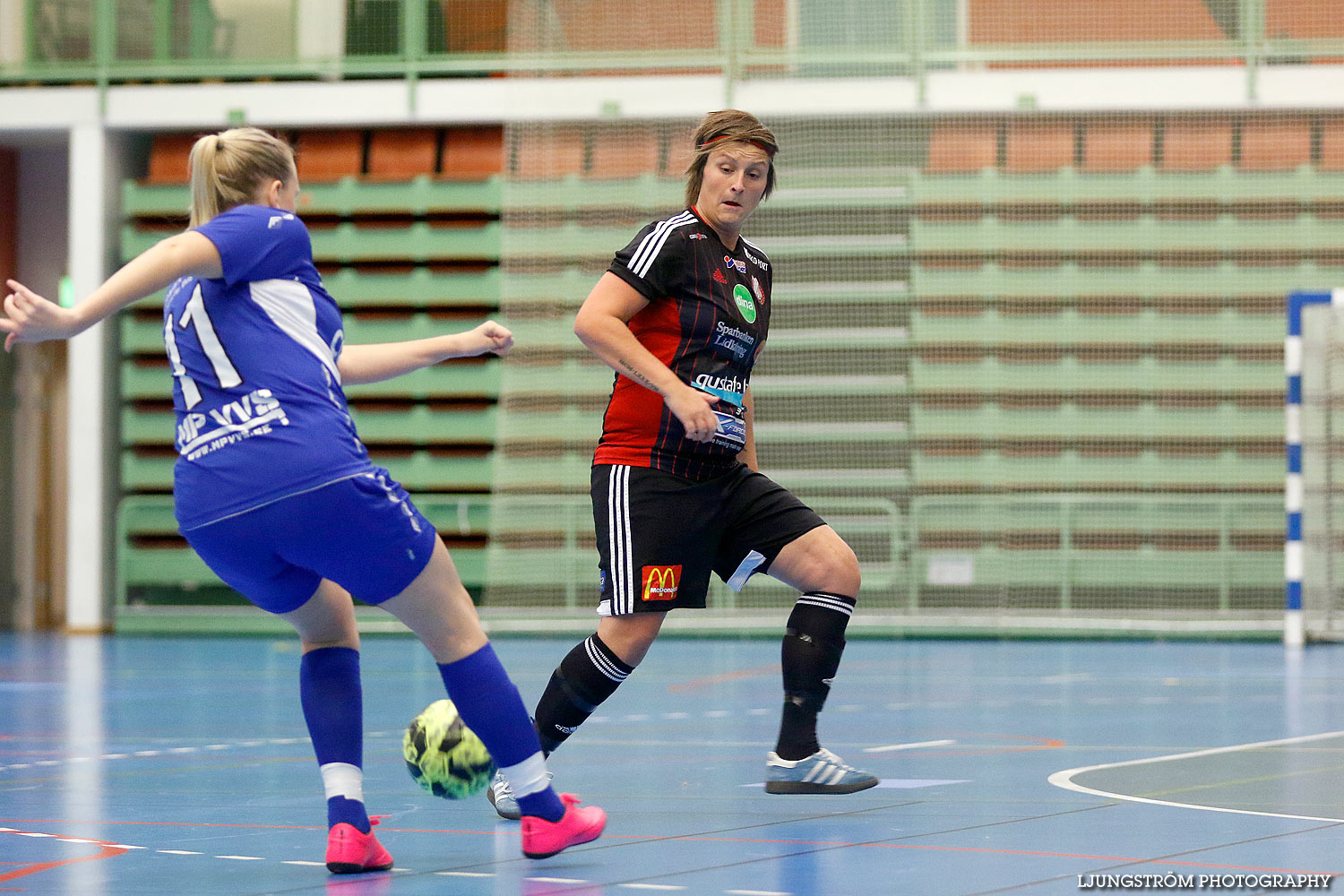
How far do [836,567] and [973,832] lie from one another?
931mm

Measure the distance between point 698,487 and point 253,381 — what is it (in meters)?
1.52

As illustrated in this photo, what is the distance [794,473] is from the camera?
1396cm

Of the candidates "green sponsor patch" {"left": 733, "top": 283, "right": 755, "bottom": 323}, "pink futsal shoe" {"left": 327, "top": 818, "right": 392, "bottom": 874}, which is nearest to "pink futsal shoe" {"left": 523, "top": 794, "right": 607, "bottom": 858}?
"pink futsal shoe" {"left": 327, "top": 818, "right": 392, "bottom": 874}

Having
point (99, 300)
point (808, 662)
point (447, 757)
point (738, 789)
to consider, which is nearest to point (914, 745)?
point (738, 789)

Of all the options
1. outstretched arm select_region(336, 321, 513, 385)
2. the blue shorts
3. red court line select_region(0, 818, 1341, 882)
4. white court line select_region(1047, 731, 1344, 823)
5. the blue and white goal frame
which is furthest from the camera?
the blue and white goal frame

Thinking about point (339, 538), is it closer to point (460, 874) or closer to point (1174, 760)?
point (460, 874)

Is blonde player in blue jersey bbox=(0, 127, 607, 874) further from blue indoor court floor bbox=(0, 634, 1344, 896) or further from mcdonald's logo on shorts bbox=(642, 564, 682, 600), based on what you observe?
mcdonald's logo on shorts bbox=(642, 564, 682, 600)

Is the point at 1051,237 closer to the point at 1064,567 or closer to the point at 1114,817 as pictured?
the point at 1064,567

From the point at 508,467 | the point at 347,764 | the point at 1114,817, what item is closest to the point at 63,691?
the point at 508,467

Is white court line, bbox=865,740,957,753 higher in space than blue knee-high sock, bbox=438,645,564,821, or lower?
lower

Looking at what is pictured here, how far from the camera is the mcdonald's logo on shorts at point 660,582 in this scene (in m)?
4.47

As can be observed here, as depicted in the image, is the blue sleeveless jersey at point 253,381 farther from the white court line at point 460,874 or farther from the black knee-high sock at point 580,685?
the black knee-high sock at point 580,685

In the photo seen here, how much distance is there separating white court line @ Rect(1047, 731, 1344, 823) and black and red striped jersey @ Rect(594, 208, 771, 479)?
141 cm

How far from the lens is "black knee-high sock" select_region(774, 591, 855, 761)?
4.66m
